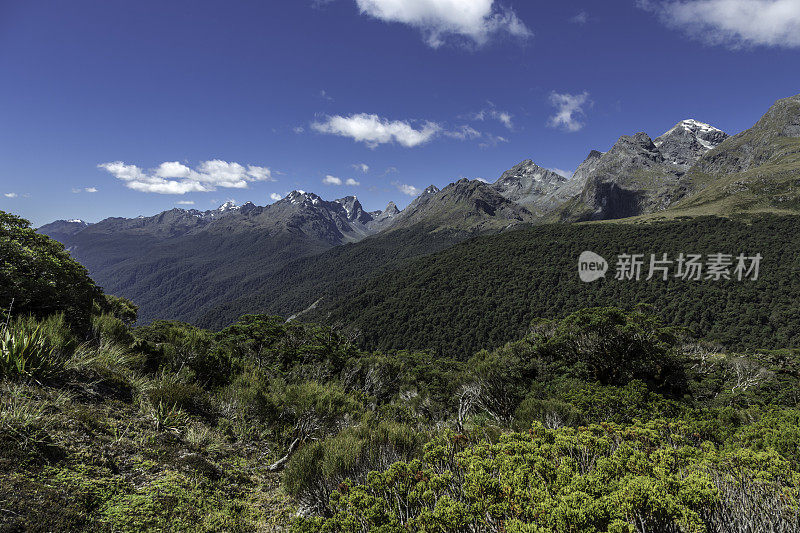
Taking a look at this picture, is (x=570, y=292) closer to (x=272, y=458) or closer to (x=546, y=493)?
(x=546, y=493)

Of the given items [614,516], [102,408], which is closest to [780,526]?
[614,516]

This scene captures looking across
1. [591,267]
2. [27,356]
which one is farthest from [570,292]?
[27,356]

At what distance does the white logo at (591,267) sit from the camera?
15188 cm

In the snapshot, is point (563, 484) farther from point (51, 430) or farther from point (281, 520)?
point (51, 430)

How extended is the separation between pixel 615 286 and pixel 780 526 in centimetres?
17294

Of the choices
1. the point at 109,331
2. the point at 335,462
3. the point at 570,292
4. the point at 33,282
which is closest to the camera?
the point at 335,462

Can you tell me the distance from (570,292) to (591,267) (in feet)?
64.7

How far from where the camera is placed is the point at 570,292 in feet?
485

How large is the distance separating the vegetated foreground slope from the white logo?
109 inches

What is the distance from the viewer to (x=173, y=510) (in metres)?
4.68

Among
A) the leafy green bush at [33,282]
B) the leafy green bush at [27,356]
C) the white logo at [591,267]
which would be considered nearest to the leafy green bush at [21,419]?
the leafy green bush at [27,356]

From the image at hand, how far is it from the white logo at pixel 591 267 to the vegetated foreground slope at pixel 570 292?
277cm

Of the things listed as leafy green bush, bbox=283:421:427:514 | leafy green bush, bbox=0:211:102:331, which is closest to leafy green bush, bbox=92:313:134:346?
leafy green bush, bbox=0:211:102:331

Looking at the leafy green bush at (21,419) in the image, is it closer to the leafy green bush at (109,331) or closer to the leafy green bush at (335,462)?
the leafy green bush at (335,462)
